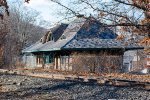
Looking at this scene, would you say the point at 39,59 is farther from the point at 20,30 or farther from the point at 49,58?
the point at 20,30

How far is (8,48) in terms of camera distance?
78.2m

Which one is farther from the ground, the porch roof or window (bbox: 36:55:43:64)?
the porch roof

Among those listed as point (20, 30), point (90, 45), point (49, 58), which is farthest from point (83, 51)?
point (20, 30)

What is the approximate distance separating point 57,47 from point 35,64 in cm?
1566

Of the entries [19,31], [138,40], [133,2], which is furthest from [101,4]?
[19,31]

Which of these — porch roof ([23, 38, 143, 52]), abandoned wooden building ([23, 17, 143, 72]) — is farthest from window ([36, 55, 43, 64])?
porch roof ([23, 38, 143, 52])

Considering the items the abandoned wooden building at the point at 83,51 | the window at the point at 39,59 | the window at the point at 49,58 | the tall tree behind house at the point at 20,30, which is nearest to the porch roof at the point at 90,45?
the abandoned wooden building at the point at 83,51

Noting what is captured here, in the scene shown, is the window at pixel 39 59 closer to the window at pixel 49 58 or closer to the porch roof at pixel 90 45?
the window at pixel 49 58

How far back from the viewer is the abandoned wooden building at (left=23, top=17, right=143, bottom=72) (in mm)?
36812

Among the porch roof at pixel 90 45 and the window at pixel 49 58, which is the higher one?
the porch roof at pixel 90 45

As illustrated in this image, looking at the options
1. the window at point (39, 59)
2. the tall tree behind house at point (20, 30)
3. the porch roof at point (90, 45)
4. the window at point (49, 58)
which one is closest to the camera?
the porch roof at point (90, 45)

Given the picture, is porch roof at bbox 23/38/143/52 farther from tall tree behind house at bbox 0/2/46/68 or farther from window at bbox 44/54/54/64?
tall tree behind house at bbox 0/2/46/68

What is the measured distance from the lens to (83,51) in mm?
42000

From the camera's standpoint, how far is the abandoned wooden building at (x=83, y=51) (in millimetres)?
36812
